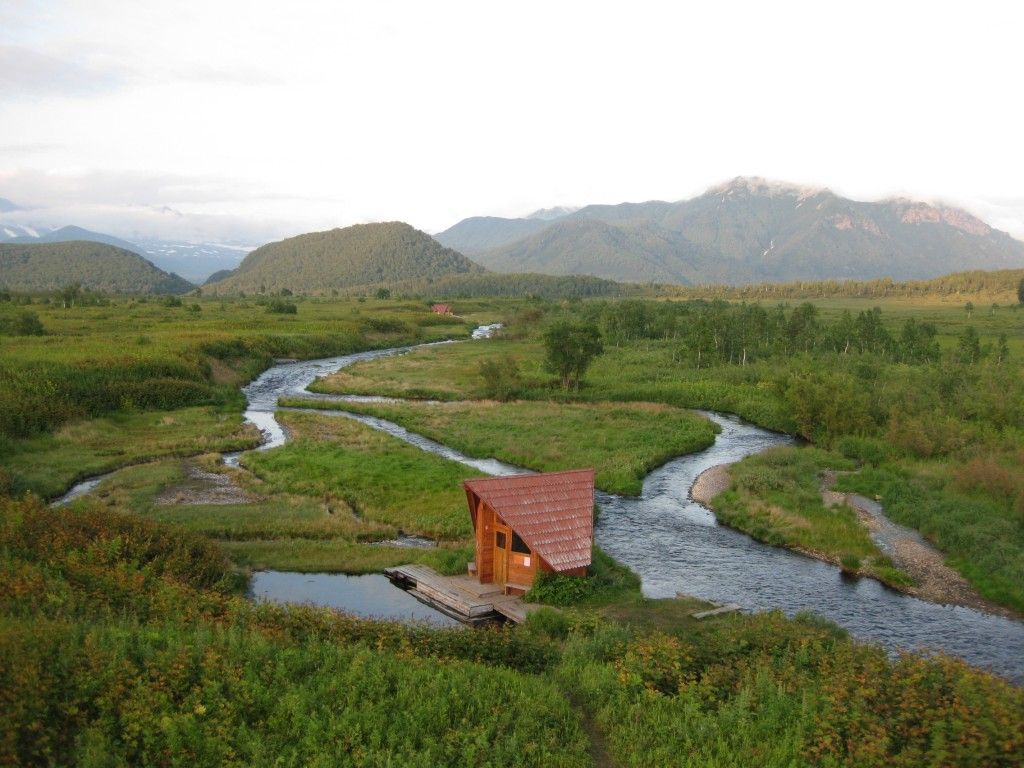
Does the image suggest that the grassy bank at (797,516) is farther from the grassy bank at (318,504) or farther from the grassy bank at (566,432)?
the grassy bank at (318,504)

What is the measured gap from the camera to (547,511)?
27625 millimetres

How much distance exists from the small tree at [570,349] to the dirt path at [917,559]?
35.3 metres

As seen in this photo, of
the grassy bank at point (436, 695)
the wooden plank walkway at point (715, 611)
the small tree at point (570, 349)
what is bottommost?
the wooden plank walkway at point (715, 611)

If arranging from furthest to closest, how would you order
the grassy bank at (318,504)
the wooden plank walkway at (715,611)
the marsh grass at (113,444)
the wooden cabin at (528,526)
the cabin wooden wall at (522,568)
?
the marsh grass at (113,444) < the grassy bank at (318,504) < the cabin wooden wall at (522,568) < the wooden cabin at (528,526) < the wooden plank walkway at (715,611)

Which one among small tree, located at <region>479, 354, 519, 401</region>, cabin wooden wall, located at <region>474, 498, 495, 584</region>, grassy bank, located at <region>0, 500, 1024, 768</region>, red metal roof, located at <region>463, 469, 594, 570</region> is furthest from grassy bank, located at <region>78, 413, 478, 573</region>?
small tree, located at <region>479, 354, 519, 401</region>

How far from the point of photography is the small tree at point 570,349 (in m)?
72.9

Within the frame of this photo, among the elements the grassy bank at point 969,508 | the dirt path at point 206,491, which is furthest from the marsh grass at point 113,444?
the grassy bank at point 969,508

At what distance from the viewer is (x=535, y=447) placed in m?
51.0

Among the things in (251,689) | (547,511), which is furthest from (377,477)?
(251,689)

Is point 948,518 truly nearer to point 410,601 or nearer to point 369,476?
point 410,601

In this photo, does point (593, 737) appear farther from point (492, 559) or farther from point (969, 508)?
point (969, 508)

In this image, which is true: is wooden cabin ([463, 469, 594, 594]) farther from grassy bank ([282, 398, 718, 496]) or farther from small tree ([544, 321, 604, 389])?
small tree ([544, 321, 604, 389])

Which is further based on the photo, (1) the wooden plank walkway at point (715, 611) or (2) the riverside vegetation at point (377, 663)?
(1) the wooden plank walkway at point (715, 611)

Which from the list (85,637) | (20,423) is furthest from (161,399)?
(85,637)
